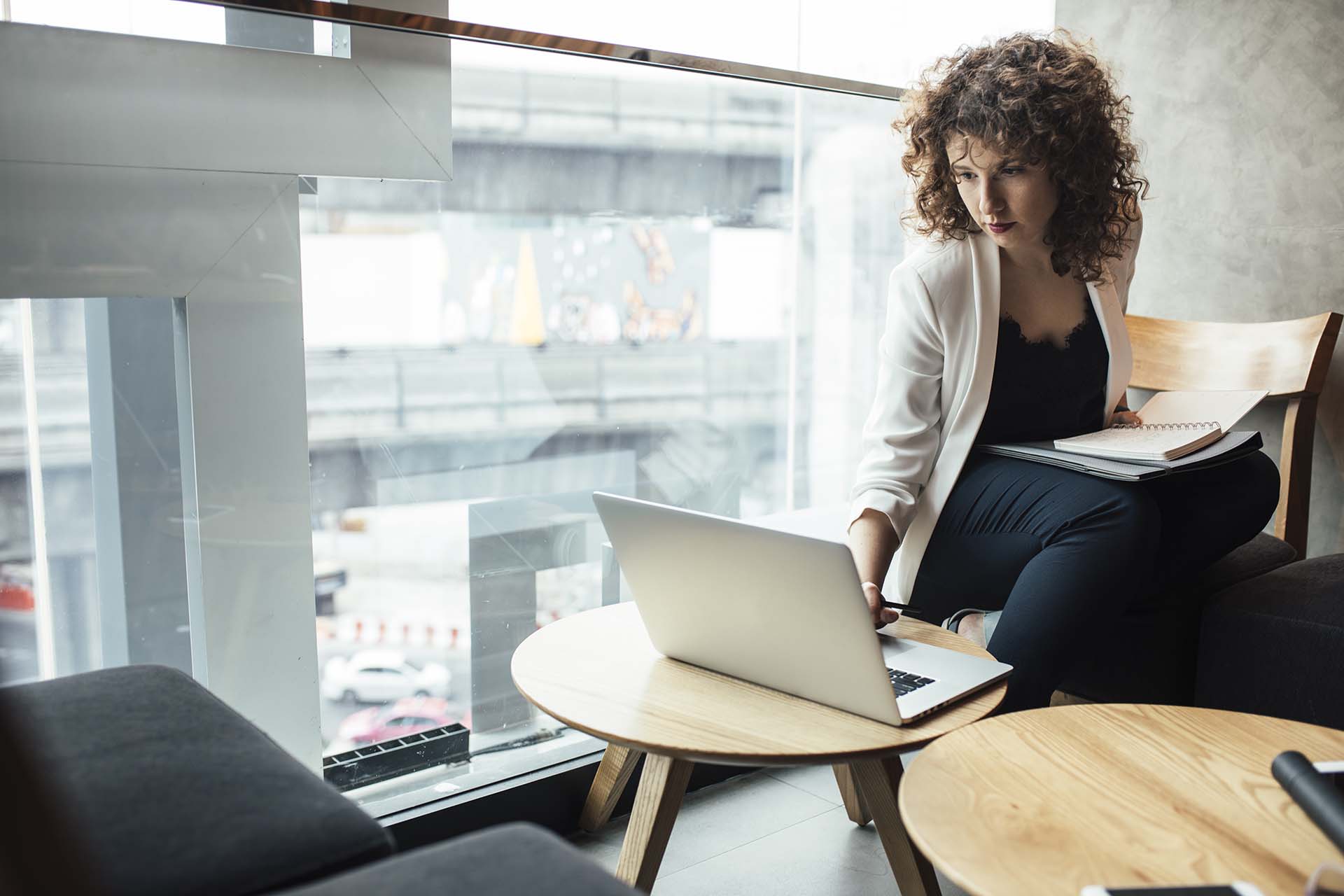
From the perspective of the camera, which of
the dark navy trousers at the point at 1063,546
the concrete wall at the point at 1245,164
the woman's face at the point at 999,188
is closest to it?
the dark navy trousers at the point at 1063,546

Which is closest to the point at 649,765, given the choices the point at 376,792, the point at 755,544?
the point at 755,544

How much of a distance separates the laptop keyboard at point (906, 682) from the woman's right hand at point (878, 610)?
0.39 ft

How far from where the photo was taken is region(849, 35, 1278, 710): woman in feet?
4.95

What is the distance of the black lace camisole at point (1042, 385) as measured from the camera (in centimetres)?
164

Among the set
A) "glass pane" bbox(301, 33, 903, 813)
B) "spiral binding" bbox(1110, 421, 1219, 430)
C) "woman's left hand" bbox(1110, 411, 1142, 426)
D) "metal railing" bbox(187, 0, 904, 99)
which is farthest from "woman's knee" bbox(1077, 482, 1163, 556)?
"metal railing" bbox(187, 0, 904, 99)

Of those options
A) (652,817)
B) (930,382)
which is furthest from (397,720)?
(930,382)

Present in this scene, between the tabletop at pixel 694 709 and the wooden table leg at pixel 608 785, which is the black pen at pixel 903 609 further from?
the wooden table leg at pixel 608 785

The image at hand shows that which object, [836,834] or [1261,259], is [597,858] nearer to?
[836,834]

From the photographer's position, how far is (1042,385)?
1.66 meters

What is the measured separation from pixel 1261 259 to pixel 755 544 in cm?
162

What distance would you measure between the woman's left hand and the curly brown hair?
22 cm

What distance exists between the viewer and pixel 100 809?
78cm

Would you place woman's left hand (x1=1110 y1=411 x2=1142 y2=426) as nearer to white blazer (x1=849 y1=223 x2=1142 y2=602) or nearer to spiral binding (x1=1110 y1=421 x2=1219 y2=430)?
spiral binding (x1=1110 y1=421 x2=1219 y2=430)

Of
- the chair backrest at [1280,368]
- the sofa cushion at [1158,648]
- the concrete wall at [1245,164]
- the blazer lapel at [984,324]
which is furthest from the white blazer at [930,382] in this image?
the concrete wall at [1245,164]
